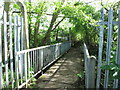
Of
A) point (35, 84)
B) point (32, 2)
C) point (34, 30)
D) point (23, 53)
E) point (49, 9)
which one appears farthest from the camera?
point (34, 30)

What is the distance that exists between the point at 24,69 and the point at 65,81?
1.37 meters

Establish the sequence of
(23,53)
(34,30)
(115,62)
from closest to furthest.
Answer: (115,62), (23,53), (34,30)

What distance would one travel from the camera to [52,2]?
5.85m

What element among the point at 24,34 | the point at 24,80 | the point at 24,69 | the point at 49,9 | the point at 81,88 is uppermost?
the point at 49,9

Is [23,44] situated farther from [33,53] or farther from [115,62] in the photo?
[115,62]

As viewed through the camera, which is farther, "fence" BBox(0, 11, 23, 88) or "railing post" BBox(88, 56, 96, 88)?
"fence" BBox(0, 11, 23, 88)

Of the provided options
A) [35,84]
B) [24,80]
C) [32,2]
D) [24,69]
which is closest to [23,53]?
[24,69]

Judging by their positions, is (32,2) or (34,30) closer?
(32,2)

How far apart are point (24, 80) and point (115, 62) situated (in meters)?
2.28

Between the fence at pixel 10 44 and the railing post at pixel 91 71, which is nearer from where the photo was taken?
the railing post at pixel 91 71

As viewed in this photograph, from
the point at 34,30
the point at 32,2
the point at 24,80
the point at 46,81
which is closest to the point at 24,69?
the point at 24,80

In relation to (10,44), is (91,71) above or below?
below

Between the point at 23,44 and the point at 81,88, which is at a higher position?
the point at 23,44

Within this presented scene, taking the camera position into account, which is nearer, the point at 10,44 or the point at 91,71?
the point at 91,71
